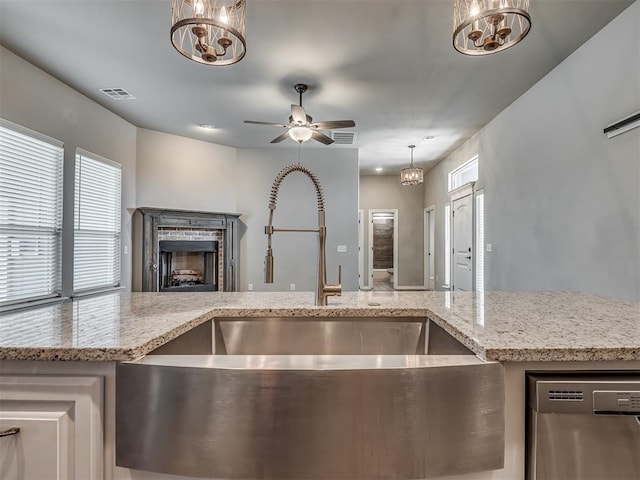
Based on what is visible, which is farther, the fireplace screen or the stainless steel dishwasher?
the fireplace screen

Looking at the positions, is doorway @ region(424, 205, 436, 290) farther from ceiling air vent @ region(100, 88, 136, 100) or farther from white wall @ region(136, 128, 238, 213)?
ceiling air vent @ region(100, 88, 136, 100)

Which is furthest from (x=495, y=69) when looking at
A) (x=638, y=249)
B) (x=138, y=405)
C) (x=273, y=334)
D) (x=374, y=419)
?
(x=138, y=405)

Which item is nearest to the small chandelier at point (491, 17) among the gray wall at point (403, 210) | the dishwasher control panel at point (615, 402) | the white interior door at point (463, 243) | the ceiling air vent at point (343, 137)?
the dishwasher control panel at point (615, 402)

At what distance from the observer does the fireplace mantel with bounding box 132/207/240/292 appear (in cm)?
495

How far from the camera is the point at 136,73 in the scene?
3.34m

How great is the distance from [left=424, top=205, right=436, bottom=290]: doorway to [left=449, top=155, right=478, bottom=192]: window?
1.59 metres

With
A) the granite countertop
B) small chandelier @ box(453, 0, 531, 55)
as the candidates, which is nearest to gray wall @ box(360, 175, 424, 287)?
small chandelier @ box(453, 0, 531, 55)

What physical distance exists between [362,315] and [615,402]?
2.44ft

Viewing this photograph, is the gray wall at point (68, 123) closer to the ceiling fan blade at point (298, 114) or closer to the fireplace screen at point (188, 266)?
the fireplace screen at point (188, 266)

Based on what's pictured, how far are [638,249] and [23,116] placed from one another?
4.97 m

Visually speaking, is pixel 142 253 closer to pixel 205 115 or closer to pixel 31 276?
pixel 31 276

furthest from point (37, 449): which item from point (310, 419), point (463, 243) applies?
point (463, 243)

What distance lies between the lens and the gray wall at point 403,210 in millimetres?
8633

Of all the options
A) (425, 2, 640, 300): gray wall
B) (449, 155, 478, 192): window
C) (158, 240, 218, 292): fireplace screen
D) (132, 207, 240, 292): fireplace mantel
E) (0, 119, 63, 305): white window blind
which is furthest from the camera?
(449, 155, 478, 192): window
